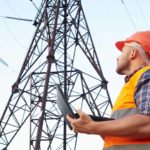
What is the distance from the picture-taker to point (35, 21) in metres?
11.6

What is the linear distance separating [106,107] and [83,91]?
818 mm

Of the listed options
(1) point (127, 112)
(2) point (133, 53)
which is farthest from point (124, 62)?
(1) point (127, 112)

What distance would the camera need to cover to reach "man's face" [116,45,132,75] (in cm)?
179

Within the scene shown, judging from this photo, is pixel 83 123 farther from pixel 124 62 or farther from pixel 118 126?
pixel 124 62

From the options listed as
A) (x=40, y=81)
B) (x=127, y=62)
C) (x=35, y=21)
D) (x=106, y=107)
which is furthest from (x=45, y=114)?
(x=127, y=62)

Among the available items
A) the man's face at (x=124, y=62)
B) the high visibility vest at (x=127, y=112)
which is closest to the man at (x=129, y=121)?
the high visibility vest at (x=127, y=112)

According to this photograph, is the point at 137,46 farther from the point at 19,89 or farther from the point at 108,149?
the point at 19,89

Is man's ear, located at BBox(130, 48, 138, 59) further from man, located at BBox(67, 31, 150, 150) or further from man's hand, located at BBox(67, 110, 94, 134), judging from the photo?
man's hand, located at BBox(67, 110, 94, 134)

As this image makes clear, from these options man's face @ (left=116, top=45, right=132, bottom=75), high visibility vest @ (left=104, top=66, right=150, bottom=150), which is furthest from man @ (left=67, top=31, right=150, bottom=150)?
man's face @ (left=116, top=45, right=132, bottom=75)

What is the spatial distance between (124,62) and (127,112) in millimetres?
338

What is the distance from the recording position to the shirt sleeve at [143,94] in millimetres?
1415

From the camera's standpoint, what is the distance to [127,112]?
1534 mm

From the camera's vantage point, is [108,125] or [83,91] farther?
[83,91]

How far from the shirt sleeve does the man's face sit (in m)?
0.28
